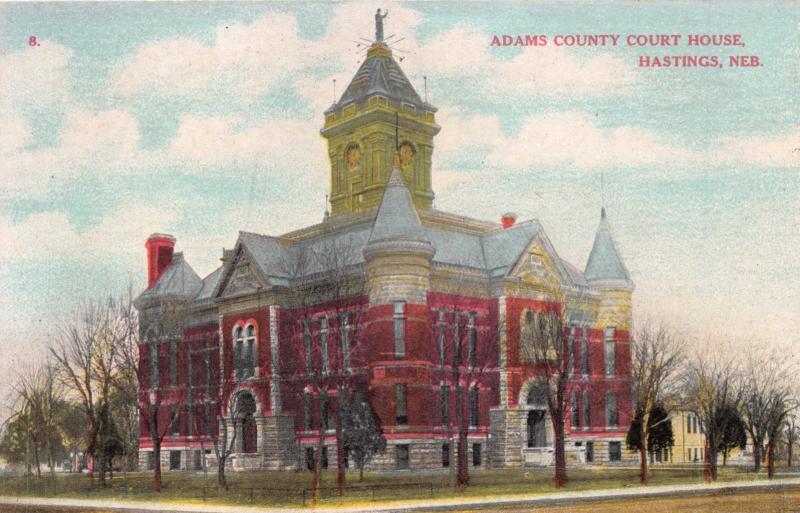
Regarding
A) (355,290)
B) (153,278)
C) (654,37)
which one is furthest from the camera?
(153,278)

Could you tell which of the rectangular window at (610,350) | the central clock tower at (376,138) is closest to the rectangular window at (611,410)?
the rectangular window at (610,350)

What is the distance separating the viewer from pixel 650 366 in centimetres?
4041

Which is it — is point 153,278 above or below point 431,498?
above

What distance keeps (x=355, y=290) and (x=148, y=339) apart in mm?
9319

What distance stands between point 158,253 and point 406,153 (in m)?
9.91

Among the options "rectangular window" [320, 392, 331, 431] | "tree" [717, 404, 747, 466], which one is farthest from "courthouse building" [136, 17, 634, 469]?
Answer: "tree" [717, 404, 747, 466]

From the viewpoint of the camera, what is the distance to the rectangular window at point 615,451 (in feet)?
143

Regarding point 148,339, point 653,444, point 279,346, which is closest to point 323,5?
point 279,346

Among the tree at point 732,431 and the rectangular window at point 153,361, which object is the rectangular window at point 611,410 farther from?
the rectangular window at point 153,361

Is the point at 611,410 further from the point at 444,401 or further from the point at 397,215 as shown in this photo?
the point at 397,215

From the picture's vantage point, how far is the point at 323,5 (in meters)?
31.1

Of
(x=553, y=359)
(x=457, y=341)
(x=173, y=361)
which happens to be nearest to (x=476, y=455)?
(x=553, y=359)

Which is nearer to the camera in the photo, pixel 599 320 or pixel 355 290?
pixel 355 290

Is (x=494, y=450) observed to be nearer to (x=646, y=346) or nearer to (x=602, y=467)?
(x=602, y=467)
